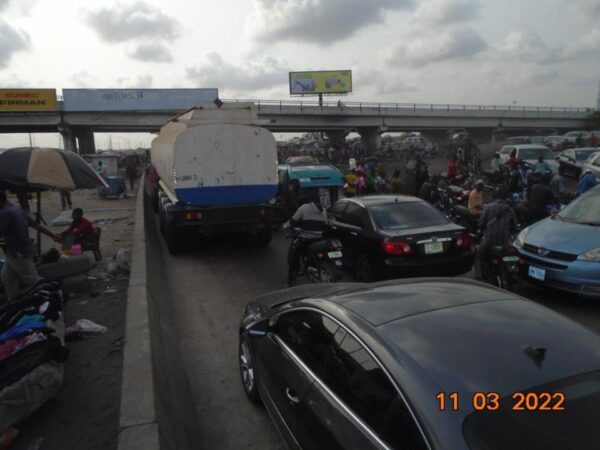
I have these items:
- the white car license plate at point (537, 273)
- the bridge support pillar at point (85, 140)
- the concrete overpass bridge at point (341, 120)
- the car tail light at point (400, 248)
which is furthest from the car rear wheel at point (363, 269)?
the bridge support pillar at point (85, 140)

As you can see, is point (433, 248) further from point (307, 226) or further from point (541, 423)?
point (541, 423)

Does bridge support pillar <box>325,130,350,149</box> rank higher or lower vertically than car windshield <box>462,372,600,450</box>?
higher

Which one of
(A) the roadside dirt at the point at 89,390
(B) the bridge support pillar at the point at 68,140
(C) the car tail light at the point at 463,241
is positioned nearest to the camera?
(A) the roadside dirt at the point at 89,390

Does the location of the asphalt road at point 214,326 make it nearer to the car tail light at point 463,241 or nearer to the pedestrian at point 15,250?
the car tail light at point 463,241

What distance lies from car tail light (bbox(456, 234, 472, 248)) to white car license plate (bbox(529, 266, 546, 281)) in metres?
0.91

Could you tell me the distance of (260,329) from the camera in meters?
3.78

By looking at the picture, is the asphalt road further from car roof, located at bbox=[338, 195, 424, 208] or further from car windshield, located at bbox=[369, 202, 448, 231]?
car roof, located at bbox=[338, 195, 424, 208]

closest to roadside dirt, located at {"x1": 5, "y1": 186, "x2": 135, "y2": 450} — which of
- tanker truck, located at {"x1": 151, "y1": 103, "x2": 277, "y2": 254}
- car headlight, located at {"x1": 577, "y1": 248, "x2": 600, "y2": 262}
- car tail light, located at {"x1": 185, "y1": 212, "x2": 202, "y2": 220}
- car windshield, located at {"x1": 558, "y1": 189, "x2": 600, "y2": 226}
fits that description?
car tail light, located at {"x1": 185, "y1": 212, "x2": 202, "y2": 220}

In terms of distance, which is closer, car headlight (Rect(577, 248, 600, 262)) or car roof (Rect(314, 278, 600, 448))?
car roof (Rect(314, 278, 600, 448))

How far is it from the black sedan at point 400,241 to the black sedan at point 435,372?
3.45m

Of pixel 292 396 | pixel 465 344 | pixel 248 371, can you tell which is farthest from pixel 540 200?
pixel 465 344

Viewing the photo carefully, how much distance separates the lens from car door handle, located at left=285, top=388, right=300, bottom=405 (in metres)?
2.98

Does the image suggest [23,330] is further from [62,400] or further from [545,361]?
[545,361]

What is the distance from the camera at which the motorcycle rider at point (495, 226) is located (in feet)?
23.0
